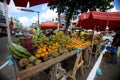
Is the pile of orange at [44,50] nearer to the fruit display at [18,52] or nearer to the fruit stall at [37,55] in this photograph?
the fruit stall at [37,55]

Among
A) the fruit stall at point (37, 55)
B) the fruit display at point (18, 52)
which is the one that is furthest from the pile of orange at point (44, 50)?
the fruit display at point (18, 52)

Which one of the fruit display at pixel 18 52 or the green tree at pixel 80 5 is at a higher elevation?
the green tree at pixel 80 5

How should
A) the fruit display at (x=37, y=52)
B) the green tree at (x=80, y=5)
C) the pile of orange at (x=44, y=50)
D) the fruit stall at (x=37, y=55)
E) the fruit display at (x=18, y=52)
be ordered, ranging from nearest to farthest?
1. the fruit stall at (x=37, y=55)
2. the fruit display at (x=37, y=52)
3. the fruit display at (x=18, y=52)
4. the pile of orange at (x=44, y=50)
5. the green tree at (x=80, y=5)

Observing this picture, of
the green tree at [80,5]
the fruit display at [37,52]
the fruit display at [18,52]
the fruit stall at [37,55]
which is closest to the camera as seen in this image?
the fruit stall at [37,55]

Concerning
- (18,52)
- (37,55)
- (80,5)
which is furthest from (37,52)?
(80,5)

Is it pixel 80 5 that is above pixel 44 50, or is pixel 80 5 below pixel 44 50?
above

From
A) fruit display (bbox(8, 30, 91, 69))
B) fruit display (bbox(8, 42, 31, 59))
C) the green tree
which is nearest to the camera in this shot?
fruit display (bbox(8, 30, 91, 69))

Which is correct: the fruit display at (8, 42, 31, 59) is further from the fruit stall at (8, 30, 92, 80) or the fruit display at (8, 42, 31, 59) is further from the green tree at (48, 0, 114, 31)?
the green tree at (48, 0, 114, 31)

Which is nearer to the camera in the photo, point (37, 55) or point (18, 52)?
point (18, 52)

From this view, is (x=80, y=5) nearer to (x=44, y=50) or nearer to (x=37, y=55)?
(x=44, y=50)

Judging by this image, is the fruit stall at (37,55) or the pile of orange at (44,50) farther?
the pile of orange at (44,50)

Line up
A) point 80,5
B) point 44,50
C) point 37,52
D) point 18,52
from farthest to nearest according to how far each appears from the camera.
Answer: point 80,5, point 44,50, point 37,52, point 18,52

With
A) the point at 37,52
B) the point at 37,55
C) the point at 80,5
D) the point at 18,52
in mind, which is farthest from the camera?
the point at 80,5

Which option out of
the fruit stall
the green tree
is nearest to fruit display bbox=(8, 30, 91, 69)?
the fruit stall
